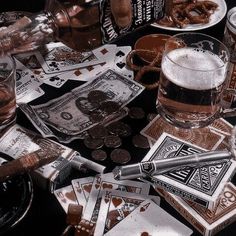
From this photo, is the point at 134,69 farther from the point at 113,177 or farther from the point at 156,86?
the point at 113,177

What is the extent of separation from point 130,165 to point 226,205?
176 millimetres

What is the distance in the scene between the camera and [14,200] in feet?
2.76

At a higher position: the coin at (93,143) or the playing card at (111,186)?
the coin at (93,143)

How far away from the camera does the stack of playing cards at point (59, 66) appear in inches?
43.3

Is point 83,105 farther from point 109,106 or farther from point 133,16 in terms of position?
point 133,16

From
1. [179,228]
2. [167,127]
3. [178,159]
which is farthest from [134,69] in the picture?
[179,228]

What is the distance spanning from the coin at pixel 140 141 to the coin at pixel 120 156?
3cm

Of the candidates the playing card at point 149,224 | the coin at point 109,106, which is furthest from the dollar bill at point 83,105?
the playing card at point 149,224

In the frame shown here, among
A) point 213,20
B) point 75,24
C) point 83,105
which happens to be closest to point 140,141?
point 83,105

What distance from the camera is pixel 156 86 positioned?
43.4 inches

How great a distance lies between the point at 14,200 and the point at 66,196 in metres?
0.09

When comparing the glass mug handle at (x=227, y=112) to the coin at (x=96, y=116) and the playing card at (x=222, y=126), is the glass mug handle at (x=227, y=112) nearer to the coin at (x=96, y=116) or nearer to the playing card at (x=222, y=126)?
the playing card at (x=222, y=126)

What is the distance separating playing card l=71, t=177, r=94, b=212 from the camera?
34.8 inches

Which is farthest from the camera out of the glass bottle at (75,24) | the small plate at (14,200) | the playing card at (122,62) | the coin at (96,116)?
the playing card at (122,62)
